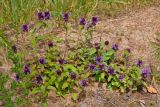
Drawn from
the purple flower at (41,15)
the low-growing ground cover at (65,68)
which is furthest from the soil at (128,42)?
the purple flower at (41,15)

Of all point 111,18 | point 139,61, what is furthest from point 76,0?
point 139,61

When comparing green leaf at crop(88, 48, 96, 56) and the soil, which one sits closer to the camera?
Result: the soil

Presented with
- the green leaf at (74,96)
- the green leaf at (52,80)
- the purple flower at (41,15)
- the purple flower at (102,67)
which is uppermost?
the purple flower at (41,15)

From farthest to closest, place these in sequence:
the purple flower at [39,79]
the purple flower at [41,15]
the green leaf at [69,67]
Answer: the purple flower at [41,15] → the green leaf at [69,67] → the purple flower at [39,79]

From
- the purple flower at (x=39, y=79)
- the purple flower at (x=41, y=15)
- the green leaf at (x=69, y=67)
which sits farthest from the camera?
the purple flower at (x=41, y=15)

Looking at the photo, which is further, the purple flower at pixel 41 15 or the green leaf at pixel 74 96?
the purple flower at pixel 41 15

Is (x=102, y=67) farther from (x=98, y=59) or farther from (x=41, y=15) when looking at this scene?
(x=41, y=15)

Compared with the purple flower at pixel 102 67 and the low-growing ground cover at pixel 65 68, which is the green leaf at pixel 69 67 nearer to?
the low-growing ground cover at pixel 65 68

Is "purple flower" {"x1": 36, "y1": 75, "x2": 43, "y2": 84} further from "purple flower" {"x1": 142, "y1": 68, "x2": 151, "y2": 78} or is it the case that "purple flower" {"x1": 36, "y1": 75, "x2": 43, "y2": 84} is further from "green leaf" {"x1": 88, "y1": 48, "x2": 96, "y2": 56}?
"purple flower" {"x1": 142, "y1": 68, "x2": 151, "y2": 78}

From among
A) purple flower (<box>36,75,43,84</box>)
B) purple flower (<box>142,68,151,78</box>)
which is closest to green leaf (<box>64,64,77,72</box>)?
purple flower (<box>36,75,43,84</box>)

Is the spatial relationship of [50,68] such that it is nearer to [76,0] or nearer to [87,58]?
[87,58]

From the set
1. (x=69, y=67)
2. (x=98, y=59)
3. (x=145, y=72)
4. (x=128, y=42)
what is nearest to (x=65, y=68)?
(x=69, y=67)
